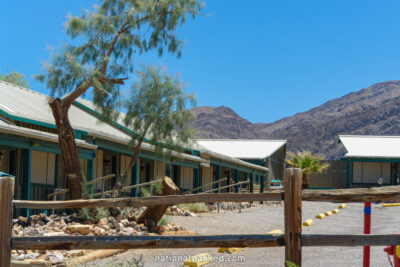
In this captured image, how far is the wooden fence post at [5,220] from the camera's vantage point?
5657mm

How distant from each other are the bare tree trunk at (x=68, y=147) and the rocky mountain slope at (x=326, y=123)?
231ft

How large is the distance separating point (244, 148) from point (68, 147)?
29.1m

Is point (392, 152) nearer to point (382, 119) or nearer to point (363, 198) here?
point (363, 198)

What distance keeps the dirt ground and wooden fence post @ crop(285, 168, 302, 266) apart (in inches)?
142

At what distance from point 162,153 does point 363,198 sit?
42.1 feet

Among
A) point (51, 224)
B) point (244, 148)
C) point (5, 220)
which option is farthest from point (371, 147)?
point (5, 220)

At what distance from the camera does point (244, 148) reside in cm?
4231

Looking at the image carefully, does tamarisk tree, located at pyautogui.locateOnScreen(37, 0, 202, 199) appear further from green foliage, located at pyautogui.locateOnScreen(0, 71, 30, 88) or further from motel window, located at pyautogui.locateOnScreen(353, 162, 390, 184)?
green foliage, located at pyautogui.locateOnScreen(0, 71, 30, 88)

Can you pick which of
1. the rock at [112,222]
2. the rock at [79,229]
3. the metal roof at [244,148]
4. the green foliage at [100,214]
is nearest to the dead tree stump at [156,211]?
the rock at [112,222]

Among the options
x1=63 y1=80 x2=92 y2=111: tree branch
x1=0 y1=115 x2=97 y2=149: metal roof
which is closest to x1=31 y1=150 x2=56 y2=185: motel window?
x1=0 y1=115 x2=97 y2=149: metal roof

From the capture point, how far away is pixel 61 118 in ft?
45.6

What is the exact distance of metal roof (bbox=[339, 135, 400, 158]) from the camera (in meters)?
34.5

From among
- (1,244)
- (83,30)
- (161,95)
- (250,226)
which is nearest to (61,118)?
(83,30)

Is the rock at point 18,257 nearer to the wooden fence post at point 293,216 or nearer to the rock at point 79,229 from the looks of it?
the rock at point 79,229
